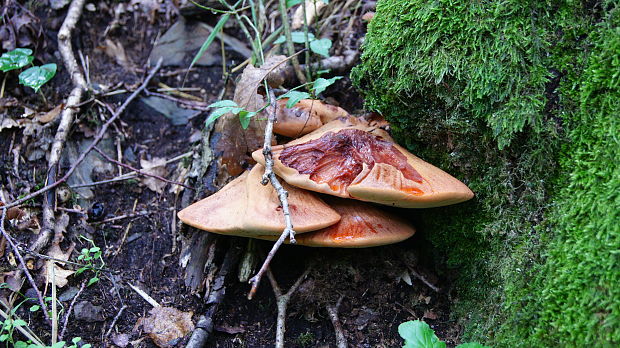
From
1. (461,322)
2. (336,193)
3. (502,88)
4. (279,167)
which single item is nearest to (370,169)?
(336,193)

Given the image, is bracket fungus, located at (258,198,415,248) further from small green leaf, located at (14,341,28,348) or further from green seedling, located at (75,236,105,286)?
small green leaf, located at (14,341,28,348)

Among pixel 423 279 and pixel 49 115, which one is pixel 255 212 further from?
pixel 49 115

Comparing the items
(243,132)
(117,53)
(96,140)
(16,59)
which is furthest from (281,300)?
(117,53)

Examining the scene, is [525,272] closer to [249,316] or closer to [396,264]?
[396,264]

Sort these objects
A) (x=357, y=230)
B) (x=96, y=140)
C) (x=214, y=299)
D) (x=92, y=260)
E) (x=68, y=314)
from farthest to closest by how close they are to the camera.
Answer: (x=96, y=140)
(x=92, y=260)
(x=214, y=299)
(x=68, y=314)
(x=357, y=230)

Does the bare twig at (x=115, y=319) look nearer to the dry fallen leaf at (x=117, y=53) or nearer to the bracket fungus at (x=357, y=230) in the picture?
the bracket fungus at (x=357, y=230)

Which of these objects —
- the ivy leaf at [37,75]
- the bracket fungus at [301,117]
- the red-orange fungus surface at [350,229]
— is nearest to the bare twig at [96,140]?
the ivy leaf at [37,75]
